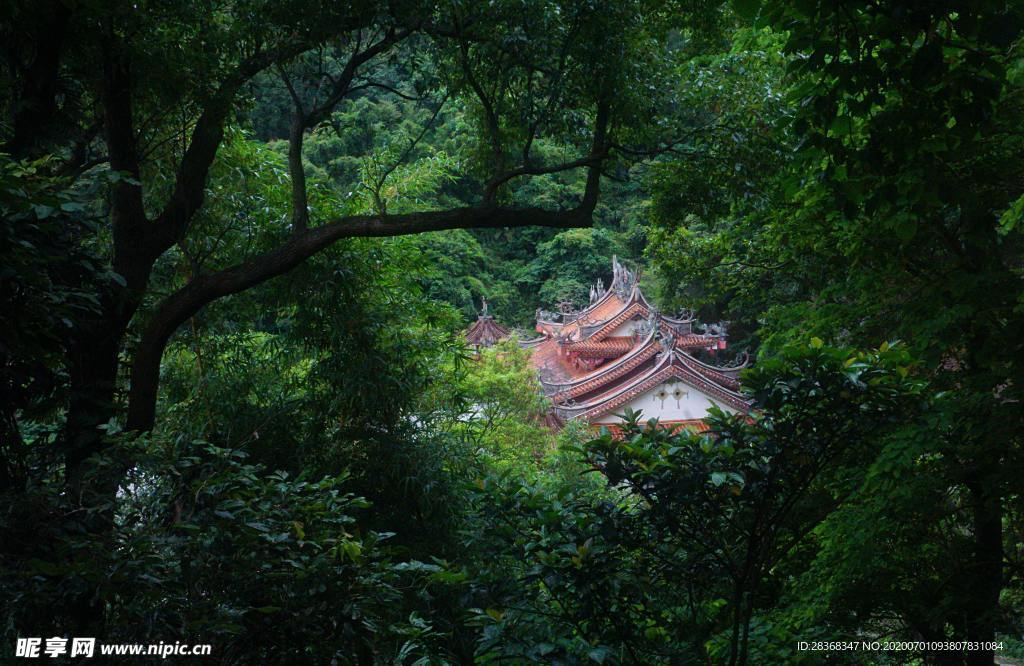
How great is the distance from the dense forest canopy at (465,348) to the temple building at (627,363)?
23.1ft

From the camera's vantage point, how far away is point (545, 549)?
7.42 ft

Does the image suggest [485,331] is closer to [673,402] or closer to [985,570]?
[673,402]

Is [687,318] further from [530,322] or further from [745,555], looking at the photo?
[745,555]

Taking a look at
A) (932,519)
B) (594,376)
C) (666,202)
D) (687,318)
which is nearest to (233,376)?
(666,202)

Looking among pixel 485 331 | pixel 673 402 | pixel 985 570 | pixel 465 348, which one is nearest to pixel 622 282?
pixel 485 331

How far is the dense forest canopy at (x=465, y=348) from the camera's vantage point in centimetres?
204

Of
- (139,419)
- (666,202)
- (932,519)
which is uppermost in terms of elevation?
(666,202)

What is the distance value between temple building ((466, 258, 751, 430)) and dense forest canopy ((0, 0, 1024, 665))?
7051 mm

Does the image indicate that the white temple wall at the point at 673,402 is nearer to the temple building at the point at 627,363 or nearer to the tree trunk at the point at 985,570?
the temple building at the point at 627,363


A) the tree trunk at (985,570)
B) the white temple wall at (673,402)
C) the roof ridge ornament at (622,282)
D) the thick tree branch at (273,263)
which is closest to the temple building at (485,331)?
the roof ridge ornament at (622,282)

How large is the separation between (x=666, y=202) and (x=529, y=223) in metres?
0.76

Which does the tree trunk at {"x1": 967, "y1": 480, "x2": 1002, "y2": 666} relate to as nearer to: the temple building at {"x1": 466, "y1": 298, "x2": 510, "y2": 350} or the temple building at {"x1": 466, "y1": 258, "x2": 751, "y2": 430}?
the temple building at {"x1": 466, "y1": 258, "x2": 751, "y2": 430}

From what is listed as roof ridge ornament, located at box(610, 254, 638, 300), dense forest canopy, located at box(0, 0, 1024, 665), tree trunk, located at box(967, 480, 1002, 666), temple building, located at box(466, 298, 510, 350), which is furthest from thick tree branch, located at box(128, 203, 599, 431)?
roof ridge ornament, located at box(610, 254, 638, 300)

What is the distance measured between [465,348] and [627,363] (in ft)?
31.7
